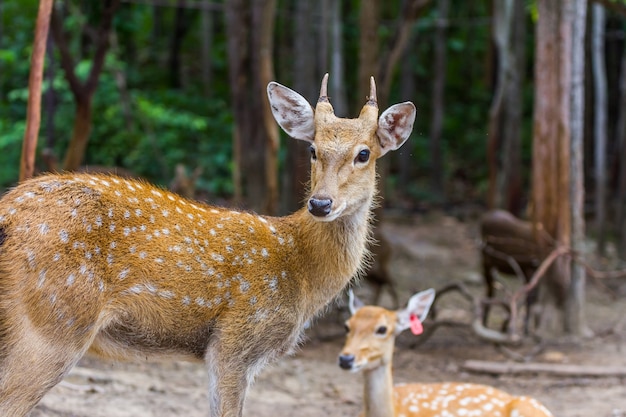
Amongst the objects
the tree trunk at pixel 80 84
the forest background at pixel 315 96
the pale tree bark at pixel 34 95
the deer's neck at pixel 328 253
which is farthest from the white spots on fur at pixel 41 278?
the tree trunk at pixel 80 84

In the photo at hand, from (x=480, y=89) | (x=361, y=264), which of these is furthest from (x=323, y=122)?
(x=480, y=89)

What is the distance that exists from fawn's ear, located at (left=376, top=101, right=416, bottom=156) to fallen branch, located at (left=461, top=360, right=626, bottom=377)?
3.82 m

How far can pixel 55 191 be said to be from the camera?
378 centimetres

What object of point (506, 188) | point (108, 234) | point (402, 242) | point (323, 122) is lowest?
point (402, 242)

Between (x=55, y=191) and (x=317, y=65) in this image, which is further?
(x=317, y=65)

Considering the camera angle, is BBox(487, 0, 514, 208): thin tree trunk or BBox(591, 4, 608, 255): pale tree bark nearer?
BBox(591, 4, 608, 255): pale tree bark

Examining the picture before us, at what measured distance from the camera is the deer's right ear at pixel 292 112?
4.54 meters

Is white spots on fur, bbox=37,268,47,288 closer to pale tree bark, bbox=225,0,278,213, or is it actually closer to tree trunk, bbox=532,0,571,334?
pale tree bark, bbox=225,0,278,213

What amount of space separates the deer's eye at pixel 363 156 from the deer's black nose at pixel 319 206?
392mm

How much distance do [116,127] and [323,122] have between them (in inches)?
453

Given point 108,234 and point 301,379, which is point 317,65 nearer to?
point 301,379

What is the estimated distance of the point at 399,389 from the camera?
19.5 feet

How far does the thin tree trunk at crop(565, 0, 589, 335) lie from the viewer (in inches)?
333

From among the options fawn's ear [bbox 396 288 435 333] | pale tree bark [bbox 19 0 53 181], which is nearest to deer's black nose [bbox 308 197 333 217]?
fawn's ear [bbox 396 288 435 333]
